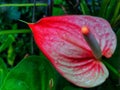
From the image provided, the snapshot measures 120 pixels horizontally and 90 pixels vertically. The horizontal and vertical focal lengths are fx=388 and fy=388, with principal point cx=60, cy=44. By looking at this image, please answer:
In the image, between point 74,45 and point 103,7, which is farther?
point 103,7

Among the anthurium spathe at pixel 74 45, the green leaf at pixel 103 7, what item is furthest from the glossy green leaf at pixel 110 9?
the anthurium spathe at pixel 74 45

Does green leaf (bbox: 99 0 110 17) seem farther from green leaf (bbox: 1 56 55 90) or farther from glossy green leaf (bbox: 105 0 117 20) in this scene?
green leaf (bbox: 1 56 55 90)

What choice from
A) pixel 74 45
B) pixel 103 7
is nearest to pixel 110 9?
pixel 103 7

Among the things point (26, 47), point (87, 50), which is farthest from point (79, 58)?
point (26, 47)

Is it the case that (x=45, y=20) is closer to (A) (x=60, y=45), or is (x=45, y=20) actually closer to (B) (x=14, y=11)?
(A) (x=60, y=45)

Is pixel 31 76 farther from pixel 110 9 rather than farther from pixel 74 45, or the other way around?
pixel 110 9
